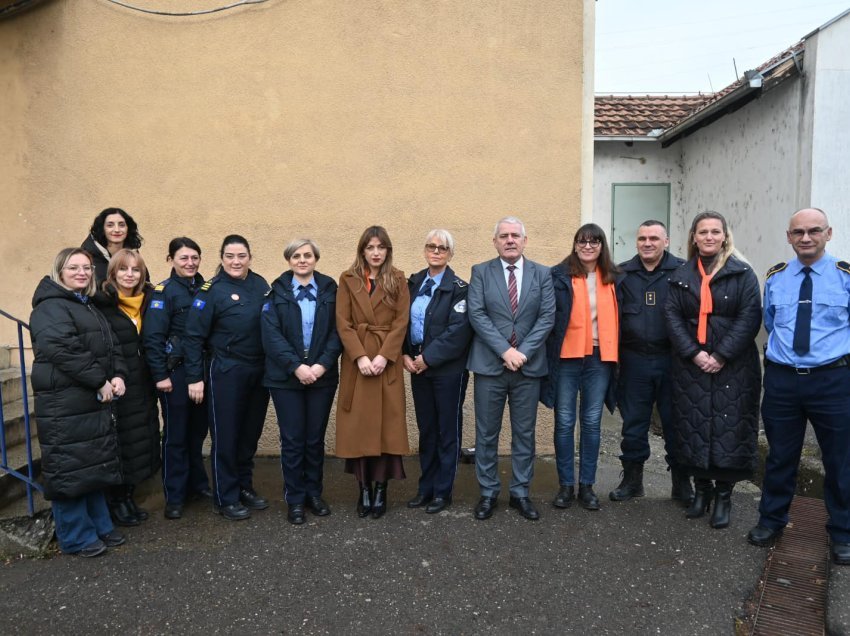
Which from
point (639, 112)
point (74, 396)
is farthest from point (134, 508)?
point (639, 112)

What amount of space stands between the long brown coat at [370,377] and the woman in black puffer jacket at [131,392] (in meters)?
1.24

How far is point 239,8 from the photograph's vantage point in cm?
537

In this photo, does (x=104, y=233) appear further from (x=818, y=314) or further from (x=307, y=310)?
(x=818, y=314)

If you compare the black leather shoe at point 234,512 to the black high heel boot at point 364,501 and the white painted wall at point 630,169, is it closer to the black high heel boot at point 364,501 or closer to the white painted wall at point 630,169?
the black high heel boot at point 364,501

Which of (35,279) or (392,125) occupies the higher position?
(392,125)

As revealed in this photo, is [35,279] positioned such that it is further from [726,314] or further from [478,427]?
[726,314]

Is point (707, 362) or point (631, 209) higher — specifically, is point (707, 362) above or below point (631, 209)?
below

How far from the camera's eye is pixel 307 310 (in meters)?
4.09

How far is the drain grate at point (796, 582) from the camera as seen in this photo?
3.02 metres

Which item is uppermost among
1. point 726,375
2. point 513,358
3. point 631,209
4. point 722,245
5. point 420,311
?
point 631,209

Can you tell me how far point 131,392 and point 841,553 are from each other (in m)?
4.31

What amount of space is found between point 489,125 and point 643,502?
3.31m

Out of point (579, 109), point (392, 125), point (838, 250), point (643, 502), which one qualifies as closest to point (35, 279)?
point (392, 125)

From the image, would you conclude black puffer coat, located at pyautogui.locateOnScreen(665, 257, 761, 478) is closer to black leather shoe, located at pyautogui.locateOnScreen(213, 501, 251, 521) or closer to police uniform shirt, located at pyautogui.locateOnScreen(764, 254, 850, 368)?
police uniform shirt, located at pyautogui.locateOnScreen(764, 254, 850, 368)
